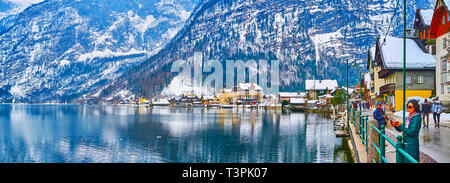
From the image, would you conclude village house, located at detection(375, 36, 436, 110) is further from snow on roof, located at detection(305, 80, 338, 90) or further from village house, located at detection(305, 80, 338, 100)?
snow on roof, located at detection(305, 80, 338, 90)

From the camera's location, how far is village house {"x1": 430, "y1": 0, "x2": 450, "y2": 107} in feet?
156

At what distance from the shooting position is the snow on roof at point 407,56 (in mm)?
61922

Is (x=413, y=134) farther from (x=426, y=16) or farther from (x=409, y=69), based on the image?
(x=426, y=16)

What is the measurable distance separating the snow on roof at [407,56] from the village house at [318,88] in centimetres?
11925

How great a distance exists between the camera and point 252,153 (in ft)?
139

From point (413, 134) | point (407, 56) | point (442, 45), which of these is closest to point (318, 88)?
point (407, 56)

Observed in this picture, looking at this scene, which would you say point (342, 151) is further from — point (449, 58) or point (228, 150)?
point (449, 58)

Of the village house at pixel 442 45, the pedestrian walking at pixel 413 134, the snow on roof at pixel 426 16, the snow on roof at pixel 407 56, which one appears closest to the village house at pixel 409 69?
the snow on roof at pixel 407 56

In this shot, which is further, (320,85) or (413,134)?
(320,85)

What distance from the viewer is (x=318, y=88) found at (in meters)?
194

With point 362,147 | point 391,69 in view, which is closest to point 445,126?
point 362,147

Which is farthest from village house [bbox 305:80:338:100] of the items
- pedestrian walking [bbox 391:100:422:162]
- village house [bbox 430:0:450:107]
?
pedestrian walking [bbox 391:100:422:162]

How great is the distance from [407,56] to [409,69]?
8.25 feet
